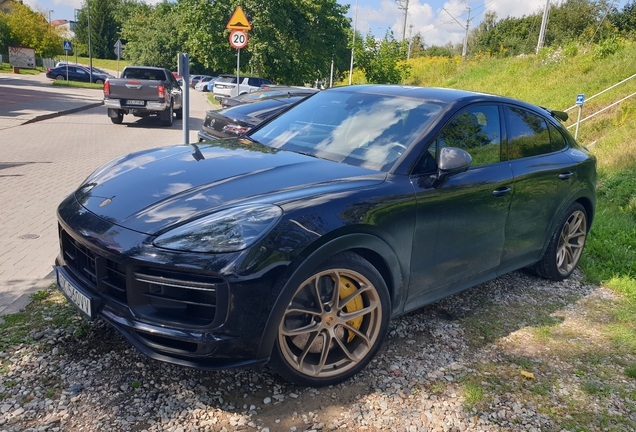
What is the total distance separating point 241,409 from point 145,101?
46.8 feet

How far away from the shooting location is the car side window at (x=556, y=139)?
4.82 meters

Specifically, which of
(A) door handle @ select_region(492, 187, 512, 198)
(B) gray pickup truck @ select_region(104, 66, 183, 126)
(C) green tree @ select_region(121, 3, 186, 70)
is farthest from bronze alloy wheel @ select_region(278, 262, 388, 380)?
(C) green tree @ select_region(121, 3, 186, 70)

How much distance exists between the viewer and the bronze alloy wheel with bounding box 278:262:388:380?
294 cm

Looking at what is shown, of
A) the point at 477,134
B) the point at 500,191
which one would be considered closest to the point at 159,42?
the point at 477,134

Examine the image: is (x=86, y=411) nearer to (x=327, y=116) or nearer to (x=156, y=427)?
(x=156, y=427)

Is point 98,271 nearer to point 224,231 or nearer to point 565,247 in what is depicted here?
point 224,231

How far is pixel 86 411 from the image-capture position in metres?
2.74

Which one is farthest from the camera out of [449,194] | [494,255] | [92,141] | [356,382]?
[92,141]

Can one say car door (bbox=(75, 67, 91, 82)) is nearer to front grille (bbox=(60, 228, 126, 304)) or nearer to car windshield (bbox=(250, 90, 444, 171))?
car windshield (bbox=(250, 90, 444, 171))

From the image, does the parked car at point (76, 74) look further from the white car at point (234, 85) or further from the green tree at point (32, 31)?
the white car at point (234, 85)

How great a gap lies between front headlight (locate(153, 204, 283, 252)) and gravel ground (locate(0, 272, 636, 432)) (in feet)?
2.89

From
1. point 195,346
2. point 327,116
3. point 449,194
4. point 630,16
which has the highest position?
point 630,16

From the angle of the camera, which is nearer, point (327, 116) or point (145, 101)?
point (327, 116)

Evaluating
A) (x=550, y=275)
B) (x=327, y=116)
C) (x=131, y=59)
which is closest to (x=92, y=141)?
(x=327, y=116)
